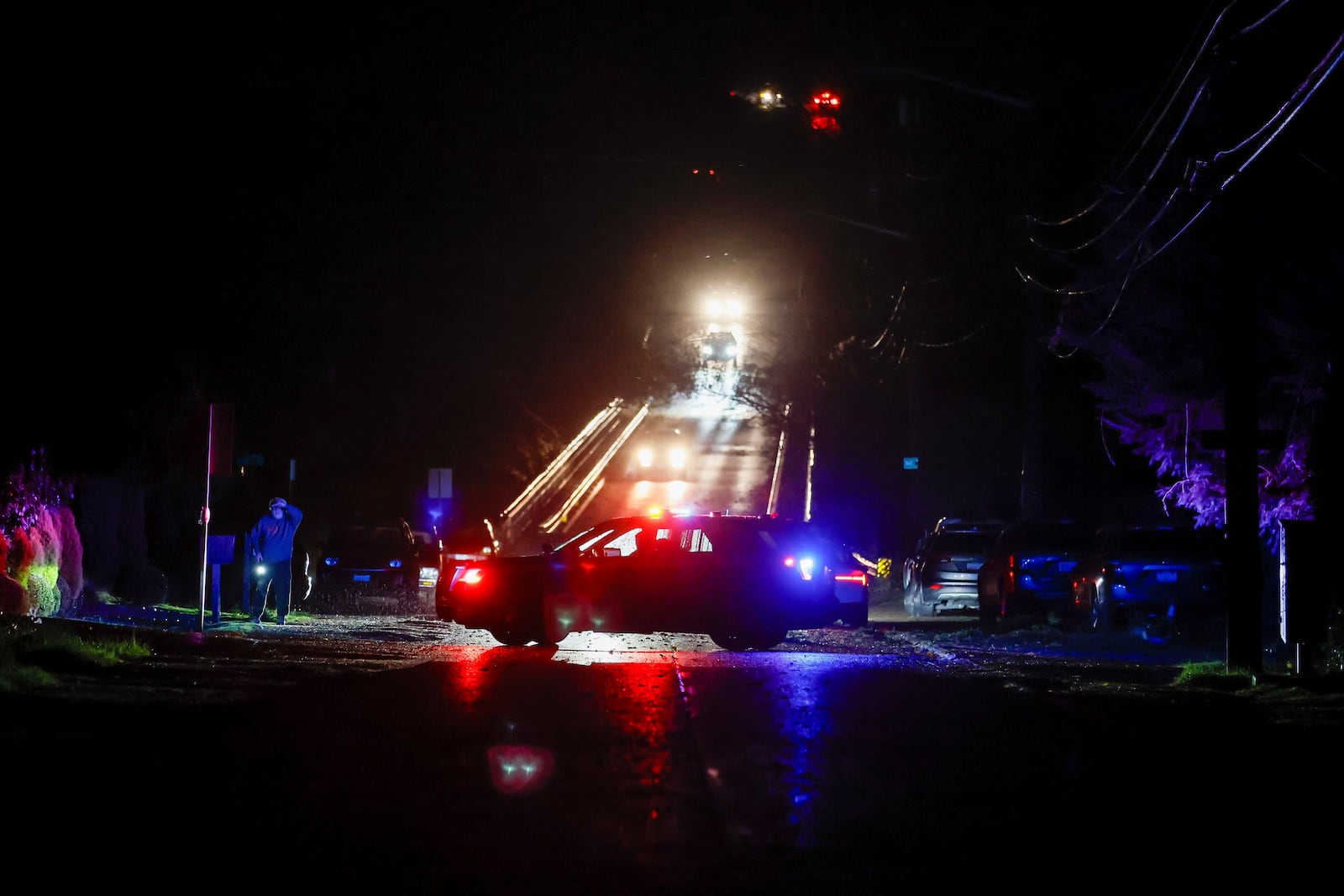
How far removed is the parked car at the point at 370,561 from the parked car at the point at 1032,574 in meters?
10.8

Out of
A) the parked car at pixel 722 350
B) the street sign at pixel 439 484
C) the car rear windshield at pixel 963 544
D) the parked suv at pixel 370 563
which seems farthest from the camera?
the parked car at pixel 722 350

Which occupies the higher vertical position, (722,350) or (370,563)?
(722,350)

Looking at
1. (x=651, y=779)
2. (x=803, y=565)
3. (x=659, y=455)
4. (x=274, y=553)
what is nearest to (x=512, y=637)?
(x=803, y=565)

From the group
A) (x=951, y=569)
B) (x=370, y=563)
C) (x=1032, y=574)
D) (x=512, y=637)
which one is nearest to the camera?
(x=512, y=637)

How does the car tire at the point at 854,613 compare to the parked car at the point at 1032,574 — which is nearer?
the car tire at the point at 854,613

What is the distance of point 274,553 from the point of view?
20.8 meters

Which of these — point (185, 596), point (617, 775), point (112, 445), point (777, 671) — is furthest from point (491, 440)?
point (617, 775)

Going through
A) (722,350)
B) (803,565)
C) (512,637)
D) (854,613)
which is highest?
(722,350)

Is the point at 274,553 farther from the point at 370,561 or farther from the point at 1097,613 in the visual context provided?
the point at 1097,613

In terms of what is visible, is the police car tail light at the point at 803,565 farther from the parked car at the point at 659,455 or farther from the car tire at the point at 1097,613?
the parked car at the point at 659,455

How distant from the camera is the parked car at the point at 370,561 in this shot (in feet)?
91.0

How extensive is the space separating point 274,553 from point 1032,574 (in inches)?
416

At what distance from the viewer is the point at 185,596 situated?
25.9m

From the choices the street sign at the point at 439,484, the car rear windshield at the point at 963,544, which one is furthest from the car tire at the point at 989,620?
the street sign at the point at 439,484
